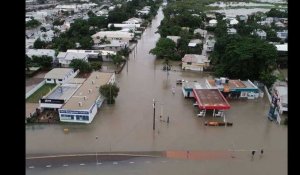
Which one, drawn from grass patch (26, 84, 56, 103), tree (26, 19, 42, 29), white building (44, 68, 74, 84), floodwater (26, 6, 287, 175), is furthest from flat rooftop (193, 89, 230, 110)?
tree (26, 19, 42, 29)

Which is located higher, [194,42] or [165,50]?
[194,42]

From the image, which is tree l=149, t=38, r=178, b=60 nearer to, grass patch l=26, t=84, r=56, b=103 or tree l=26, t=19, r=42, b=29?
grass patch l=26, t=84, r=56, b=103

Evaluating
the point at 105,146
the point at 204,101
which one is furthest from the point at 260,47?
the point at 105,146

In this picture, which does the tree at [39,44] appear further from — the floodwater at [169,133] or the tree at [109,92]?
the tree at [109,92]

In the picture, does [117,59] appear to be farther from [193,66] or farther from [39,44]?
[39,44]

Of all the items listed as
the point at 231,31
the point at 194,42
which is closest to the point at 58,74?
the point at 194,42
